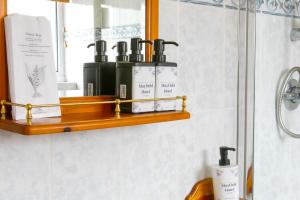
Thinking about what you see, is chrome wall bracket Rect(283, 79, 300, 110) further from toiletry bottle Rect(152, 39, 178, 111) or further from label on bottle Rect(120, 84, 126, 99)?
label on bottle Rect(120, 84, 126, 99)

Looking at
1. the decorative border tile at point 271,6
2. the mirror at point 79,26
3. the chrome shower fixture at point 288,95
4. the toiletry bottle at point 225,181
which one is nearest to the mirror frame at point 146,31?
the mirror at point 79,26

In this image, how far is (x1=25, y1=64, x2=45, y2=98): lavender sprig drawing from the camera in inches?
34.1

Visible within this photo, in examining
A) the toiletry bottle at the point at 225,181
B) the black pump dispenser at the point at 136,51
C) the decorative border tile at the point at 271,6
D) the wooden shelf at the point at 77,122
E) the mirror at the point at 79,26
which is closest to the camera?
the wooden shelf at the point at 77,122

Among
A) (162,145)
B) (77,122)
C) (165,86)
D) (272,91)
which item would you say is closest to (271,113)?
(272,91)

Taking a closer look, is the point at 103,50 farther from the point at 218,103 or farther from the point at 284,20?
the point at 284,20

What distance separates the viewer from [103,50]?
1030 millimetres

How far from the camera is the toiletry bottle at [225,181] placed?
1272 millimetres

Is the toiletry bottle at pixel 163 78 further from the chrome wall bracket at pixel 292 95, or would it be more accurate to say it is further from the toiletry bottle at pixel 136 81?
the chrome wall bracket at pixel 292 95

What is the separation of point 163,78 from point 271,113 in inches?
26.8

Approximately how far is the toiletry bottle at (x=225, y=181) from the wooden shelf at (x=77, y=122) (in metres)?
0.35

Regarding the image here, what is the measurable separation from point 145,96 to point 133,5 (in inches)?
10.4

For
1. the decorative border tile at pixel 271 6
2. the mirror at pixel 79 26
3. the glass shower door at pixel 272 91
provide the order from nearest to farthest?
the mirror at pixel 79 26, the decorative border tile at pixel 271 6, the glass shower door at pixel 272 91

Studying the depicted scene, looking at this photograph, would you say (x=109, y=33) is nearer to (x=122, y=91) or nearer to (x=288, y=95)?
(x=122, y=91)

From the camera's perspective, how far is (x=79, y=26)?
0.99m
